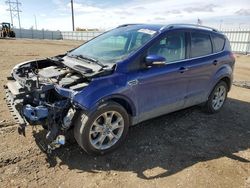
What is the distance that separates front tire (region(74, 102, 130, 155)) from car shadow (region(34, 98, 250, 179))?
0.17 metres

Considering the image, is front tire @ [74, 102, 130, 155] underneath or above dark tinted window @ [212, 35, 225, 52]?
underneath

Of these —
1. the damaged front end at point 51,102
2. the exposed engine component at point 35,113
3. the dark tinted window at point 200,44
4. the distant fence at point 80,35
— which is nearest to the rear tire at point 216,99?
the dark tinted window at point 200,44

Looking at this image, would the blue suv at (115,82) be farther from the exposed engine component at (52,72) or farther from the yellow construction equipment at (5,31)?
the yellow construction equipment at (5,31)

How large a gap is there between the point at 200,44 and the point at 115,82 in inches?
91.8

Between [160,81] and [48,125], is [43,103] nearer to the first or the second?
[48,125]

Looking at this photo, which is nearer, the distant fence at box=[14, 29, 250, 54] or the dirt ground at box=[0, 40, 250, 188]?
the dirt ground at box=[0, 40, 250, 188]

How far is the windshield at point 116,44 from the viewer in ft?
14.0

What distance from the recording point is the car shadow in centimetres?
376

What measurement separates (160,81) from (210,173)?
1598mm

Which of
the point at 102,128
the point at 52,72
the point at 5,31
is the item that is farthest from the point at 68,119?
the point at 5,31

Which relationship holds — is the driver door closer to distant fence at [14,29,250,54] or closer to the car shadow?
the car shadow

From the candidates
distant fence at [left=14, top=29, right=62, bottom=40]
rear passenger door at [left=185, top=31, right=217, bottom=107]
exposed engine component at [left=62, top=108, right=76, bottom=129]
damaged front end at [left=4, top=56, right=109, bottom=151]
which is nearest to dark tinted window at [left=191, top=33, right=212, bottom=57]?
rear passenger door at [left=185, top=31, right=217, bottom=107]

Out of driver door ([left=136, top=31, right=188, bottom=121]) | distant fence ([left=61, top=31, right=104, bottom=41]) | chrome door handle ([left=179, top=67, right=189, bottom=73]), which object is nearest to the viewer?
driver door ([left=136, top=31, right=188, bottom=121])

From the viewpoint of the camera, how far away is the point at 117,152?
13.3 feet
